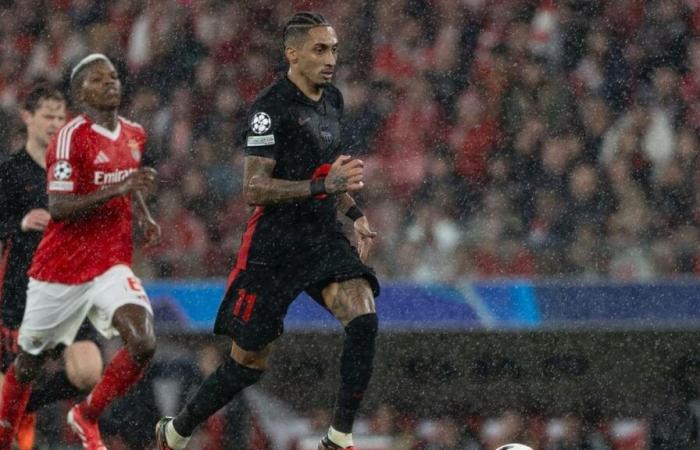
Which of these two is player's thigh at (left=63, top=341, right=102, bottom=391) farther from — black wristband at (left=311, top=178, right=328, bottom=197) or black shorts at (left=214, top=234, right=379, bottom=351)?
black wristband at (left=311, top=178, right=328, bottom=197)

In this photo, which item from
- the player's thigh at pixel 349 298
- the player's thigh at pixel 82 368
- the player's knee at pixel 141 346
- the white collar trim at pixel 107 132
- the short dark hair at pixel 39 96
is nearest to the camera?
the player's thigh at pixel 349 298

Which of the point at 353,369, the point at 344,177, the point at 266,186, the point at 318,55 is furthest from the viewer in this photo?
the point at 318,55

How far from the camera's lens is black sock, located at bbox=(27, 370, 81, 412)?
332 inches

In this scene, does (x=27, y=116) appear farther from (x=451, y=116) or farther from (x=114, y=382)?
(x=451, y=116)

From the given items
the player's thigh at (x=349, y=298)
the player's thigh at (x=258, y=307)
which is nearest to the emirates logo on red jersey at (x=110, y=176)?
the player's thigh at (x=258, y=307)

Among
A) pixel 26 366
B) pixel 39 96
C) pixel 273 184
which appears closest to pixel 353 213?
pixel 273 184

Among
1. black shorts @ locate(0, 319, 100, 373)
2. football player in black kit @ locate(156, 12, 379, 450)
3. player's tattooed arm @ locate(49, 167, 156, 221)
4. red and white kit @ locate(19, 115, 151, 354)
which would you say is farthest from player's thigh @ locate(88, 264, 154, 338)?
black shorts @ locate(0, 319, 100, 373)

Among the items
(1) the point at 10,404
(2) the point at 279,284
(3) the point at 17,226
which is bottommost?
(1) the point at 10,404

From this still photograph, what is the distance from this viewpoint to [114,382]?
748cm

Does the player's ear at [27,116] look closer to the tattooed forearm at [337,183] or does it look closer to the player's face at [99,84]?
the player's face at [99,84]

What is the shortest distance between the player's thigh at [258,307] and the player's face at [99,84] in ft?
4.24

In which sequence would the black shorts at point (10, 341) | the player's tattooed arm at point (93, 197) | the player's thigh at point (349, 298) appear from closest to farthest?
the player's thigh at point (349, 298), the player's tattooed arm at point (93, 197), the black shorts at point (10, 341)

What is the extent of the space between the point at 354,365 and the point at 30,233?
8.78 ft

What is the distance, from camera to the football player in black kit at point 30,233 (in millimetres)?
8383
